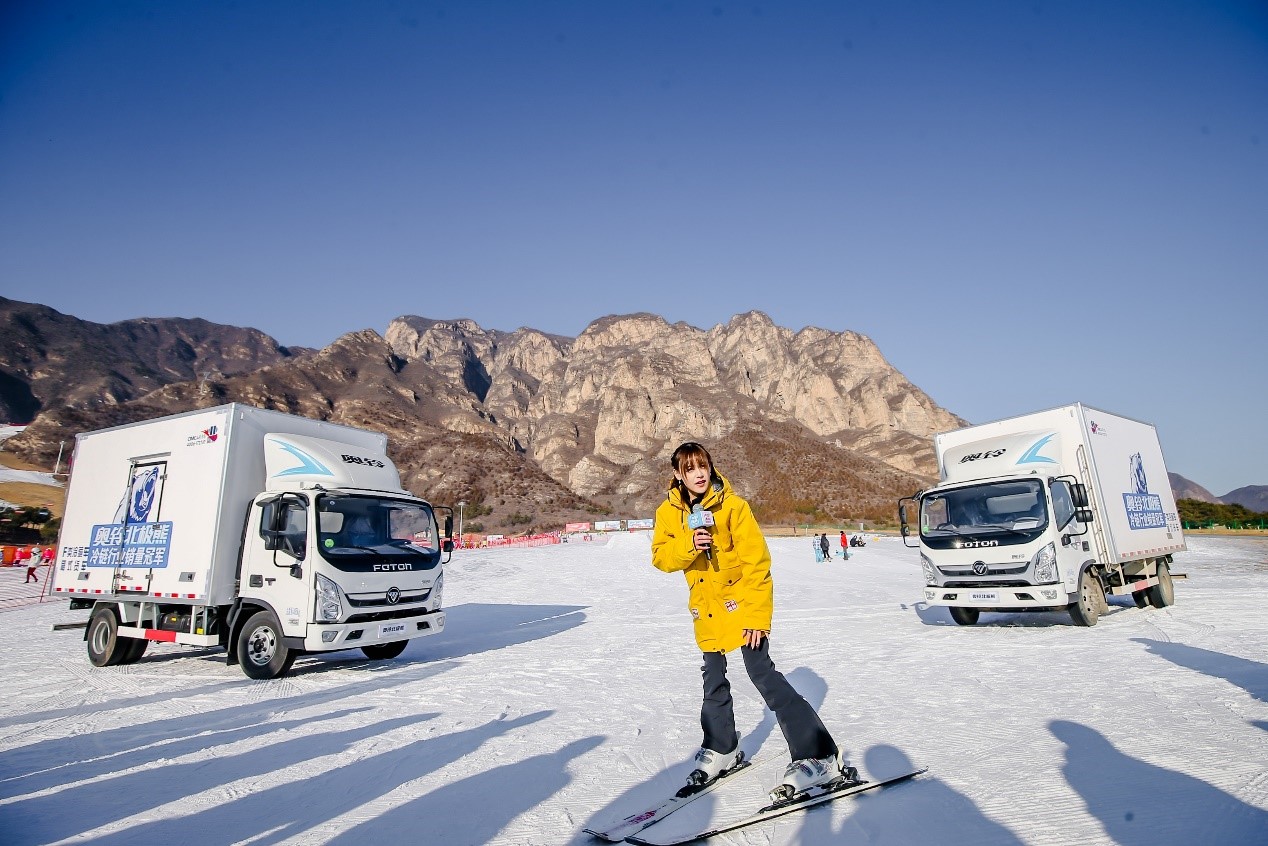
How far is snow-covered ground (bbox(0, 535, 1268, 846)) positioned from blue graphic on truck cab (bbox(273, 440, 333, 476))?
2.76 metres

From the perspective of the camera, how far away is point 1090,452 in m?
11.9

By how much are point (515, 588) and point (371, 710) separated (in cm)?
1842

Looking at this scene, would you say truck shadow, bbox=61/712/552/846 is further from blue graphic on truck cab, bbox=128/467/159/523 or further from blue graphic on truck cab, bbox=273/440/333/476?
blue graphic on truck cab, bbox=128/467/159/523

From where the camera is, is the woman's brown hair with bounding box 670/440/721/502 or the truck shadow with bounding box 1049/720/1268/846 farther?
the woman's brown hair with bounding box 670/440/721/502

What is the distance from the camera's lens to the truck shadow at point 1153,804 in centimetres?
342

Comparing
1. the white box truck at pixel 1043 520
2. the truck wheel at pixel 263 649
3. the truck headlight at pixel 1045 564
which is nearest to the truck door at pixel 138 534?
the truck wheel at pixel 263 649

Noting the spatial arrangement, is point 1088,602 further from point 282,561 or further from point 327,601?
point 282,561

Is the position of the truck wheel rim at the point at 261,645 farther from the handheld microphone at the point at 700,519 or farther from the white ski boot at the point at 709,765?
the handheld microphone at the point at 700,519

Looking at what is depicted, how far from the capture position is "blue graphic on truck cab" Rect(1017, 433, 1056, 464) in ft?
38.4

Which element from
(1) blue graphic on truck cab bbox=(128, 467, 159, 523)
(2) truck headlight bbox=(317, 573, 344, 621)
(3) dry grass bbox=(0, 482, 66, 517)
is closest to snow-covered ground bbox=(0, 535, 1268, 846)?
(2) truck headlight bbox=(317, 573, 344, 621)

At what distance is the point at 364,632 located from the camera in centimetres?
902

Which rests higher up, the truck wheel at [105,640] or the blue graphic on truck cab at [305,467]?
the blue graphic on truck cab at [305,467]

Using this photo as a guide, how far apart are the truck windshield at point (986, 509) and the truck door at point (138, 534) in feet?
39.8

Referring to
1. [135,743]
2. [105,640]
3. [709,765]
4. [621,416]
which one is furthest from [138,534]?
[621,416]
